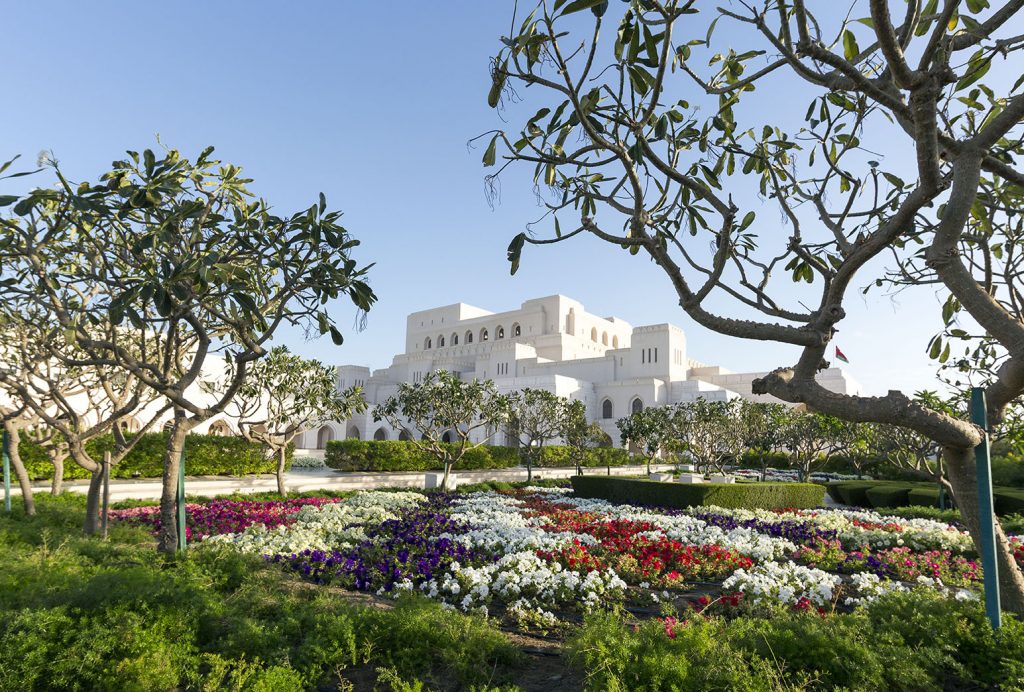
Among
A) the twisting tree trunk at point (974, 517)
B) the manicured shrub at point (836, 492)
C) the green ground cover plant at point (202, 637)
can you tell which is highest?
the twisting tree trunk at point (974, 517)

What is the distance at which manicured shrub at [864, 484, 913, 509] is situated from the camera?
53.8 ft

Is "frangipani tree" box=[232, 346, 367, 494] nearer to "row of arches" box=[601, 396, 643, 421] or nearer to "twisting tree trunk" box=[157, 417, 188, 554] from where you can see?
"twisting tree trunk" box=[157, 417, 188, 554]

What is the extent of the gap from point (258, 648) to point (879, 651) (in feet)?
13.3

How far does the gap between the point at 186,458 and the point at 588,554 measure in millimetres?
19141

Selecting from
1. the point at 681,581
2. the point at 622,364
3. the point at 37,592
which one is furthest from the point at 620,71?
the point at 622,364

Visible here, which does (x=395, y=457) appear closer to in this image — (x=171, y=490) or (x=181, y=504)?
(x=181, y=504)

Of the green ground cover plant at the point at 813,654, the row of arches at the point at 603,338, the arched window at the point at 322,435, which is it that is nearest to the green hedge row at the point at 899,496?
the green ground cover plant at the point at 813,654

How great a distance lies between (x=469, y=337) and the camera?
70688 millimetres

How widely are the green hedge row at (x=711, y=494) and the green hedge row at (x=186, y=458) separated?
1041 centimetres

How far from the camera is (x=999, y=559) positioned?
13.8 feet

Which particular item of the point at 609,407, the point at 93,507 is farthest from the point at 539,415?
the point at 609,407

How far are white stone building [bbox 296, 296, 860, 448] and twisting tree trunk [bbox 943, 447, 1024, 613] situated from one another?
38.2 m

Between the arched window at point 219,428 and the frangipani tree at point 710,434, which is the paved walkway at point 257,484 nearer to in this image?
the frangipani tree at point 710,434

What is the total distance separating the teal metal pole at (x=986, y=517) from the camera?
153 inches
